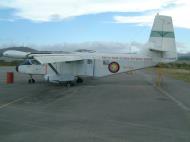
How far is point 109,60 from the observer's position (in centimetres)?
2709

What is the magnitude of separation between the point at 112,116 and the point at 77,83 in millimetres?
15895

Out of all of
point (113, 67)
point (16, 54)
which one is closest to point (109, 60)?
point (113, 67)

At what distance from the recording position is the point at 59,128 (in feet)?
31.2

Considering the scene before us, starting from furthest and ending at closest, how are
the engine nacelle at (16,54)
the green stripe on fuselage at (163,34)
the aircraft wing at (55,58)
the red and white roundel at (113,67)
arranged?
the green stripe on fuselage at (163,34)
the red and white roundel at (113,67)
the engine nacelle at (16,54)
the aircraft wing at (55,58)

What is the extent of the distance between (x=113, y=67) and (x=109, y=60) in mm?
601

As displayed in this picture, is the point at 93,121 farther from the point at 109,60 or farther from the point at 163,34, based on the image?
the point at 163,34

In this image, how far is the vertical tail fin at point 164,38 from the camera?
27.6 metres

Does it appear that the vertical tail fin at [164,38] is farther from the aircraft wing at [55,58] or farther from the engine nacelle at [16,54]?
the engine nacelle at [16,54]

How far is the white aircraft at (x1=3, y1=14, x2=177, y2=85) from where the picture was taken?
26422 mm

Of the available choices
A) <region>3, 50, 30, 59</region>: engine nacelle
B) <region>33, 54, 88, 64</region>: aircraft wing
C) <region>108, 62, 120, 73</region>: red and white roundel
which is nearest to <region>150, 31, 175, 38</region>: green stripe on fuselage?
<region>108, 62, 120, 73</region>: red and white roundel

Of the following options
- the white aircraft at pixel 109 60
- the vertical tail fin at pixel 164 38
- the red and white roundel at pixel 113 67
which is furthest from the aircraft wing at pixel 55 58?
the vertical tail fin at pixel 164 38

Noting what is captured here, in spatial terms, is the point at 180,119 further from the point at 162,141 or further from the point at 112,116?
the point at 162,141

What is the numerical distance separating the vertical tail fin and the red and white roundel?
9.71 ft

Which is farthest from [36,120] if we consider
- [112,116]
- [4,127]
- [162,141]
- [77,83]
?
[77,83]
